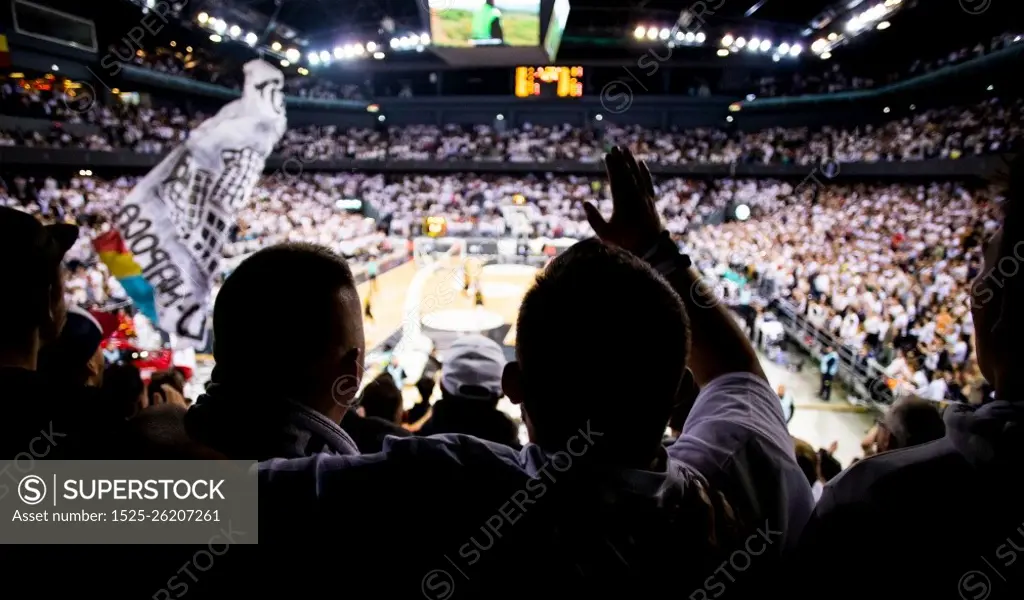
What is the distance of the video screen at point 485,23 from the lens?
18.0 meters

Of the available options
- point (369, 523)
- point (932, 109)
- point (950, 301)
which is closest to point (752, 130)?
point (932, 109)

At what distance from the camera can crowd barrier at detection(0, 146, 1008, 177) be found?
22.9 metres

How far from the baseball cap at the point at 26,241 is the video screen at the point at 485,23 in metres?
18.1

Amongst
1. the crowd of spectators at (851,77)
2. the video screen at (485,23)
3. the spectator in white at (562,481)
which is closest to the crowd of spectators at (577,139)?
the crowd of spectators at (851,77)

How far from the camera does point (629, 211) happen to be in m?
1.80

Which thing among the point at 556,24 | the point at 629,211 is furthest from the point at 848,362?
the point at 556,24

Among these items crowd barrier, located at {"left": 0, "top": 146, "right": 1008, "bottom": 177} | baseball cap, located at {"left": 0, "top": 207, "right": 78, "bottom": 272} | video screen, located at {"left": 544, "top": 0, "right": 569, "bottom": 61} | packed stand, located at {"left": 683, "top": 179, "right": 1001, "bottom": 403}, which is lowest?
packed stand, located at {"left": 683, "top": 179, "right": 1001, "bottom": 403}

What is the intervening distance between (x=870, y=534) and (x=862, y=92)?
3444cm

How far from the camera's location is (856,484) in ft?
4.26

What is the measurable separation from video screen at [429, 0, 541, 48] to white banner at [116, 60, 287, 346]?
48.8 feet

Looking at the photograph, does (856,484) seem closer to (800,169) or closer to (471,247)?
(471,247)

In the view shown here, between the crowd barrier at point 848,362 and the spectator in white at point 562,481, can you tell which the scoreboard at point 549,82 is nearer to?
the crowd barrier at point 848,362

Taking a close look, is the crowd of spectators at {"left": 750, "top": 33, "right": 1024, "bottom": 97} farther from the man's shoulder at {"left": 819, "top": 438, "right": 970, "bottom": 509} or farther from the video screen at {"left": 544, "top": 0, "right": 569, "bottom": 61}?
the man's shoulder at {"left": 819, "top": 438, "right": 970, "bottom": 509}

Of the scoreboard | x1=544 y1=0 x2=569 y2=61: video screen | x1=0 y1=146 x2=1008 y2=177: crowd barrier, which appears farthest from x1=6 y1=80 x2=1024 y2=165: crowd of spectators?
x1=544 y1=0 x2=569 y2=61: video screen
